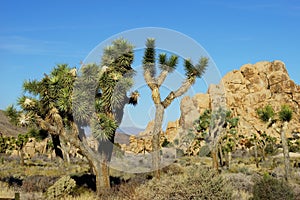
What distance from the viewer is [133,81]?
17109 millimetres

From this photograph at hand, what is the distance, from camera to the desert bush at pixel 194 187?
1062 cm

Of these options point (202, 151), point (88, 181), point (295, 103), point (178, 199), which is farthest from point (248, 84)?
point (178, 199)

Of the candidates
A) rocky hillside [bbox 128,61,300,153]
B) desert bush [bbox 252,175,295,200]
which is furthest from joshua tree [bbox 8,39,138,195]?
rocky hillside [bbox 128,61,300,153]


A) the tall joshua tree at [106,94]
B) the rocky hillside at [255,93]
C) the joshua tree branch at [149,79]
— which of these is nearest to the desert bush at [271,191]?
the tall joshua tree at [106,94]

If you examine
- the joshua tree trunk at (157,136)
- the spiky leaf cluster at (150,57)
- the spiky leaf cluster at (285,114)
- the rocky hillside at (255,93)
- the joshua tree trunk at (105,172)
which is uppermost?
the rocky hillside at (255,93)

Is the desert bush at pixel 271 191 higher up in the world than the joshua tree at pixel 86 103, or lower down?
lower down

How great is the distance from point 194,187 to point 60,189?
570cm

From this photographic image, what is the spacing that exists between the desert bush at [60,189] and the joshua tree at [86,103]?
1.40 metres

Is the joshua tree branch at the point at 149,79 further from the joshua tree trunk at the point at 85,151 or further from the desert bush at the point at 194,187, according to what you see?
the desert bush at the point at 194,187

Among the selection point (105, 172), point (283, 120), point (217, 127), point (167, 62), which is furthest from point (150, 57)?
point (217, 127)

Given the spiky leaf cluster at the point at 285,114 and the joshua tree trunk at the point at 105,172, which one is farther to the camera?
the spiky leaf cluster at the point at 285,114

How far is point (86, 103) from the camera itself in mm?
16078

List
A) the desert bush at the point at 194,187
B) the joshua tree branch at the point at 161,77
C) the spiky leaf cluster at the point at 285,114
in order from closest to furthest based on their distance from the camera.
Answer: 1. the desert bush at the point at 194,187
2. the joshua tree branch at the point at 161,77
3. the spiky leaf cluster at the point at 285,114

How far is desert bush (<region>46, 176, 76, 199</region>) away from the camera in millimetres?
14062
